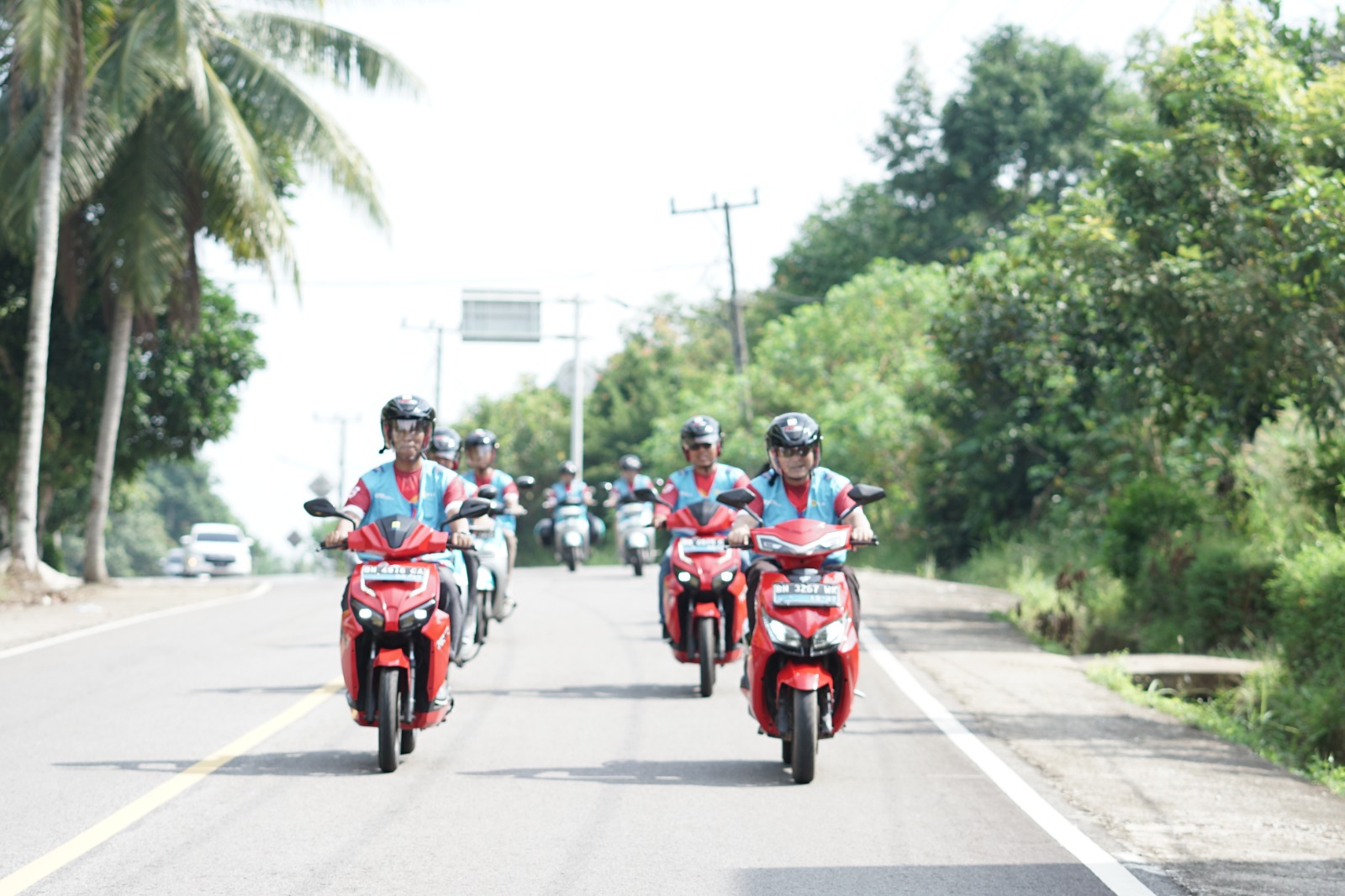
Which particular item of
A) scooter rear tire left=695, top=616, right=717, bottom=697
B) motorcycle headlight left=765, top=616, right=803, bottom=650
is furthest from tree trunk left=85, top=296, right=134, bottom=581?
motorcycle headlight left=765, top=616, right=803, bottom=650

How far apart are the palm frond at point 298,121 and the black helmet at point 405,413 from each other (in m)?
15.4

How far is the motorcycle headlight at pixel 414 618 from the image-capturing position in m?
8.35

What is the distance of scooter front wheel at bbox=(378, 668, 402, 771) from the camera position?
Result: 841 centimetres

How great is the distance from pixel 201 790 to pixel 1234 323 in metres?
10.5

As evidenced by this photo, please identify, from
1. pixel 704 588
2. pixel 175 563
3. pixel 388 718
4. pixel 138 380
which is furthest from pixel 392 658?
pixel 175 563

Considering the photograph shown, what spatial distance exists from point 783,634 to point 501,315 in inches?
1537

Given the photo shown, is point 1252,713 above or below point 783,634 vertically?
below

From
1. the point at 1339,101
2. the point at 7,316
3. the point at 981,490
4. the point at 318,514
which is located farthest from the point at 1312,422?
the point at 7,316

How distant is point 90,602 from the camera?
22.0 metres

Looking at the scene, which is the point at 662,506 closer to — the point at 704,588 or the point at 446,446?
the point at 704,588

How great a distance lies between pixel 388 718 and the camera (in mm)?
8438

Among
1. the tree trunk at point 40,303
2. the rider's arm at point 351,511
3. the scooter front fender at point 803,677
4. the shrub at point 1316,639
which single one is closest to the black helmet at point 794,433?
the scooter front fender at point 803,677

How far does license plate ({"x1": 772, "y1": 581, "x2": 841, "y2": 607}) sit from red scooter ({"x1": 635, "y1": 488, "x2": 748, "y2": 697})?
120 inches

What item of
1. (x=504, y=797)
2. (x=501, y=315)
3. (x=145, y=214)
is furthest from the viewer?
(x=501, y=315)
